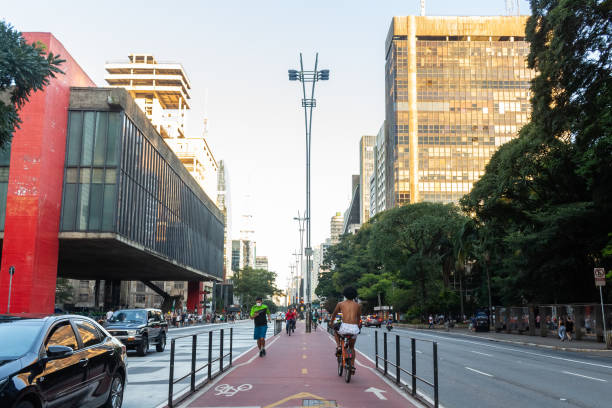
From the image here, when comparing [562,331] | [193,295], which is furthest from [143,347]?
[193,295]

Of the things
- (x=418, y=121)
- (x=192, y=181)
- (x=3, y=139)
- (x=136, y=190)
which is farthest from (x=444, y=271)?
(x=3, y=139)

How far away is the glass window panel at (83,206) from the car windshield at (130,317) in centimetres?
1551

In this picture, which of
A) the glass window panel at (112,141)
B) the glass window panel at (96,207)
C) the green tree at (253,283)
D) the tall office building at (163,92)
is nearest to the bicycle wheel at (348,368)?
the glass window panel at (96,207)

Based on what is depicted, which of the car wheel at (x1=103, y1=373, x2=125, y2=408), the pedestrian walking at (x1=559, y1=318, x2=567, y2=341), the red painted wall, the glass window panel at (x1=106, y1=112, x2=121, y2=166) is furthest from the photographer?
the glass window panel at (x1=106, y1=112, x2=121, y2=166)

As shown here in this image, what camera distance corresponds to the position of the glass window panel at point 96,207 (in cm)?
3491

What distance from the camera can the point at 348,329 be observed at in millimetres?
12305

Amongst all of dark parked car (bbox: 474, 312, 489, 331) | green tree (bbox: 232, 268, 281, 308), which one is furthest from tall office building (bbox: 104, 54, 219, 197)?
dark parked car (bbox: 474, 312, 489, 331)

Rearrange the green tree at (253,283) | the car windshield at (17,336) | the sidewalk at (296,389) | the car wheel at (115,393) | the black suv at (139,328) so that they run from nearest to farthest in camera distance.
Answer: the car windshield at (17,336) < the car wheel at (115,393) < the sidewalk at (296,389) < the black suv at (139,328) < the green tree at (253,283)

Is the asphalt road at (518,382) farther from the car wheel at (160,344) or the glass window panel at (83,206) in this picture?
the glass window panel at (83,206)

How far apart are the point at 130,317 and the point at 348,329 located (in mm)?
11575

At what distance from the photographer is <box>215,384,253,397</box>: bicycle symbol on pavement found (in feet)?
33.8

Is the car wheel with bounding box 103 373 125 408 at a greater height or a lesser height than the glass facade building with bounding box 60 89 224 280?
lesser

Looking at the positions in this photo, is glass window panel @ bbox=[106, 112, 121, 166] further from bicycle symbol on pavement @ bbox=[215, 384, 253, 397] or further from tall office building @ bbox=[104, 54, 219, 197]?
tall office building @ bbox=[104, 54, 219, 197]

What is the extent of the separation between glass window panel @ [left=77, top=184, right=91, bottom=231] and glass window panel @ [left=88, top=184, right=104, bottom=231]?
0.30 metres
